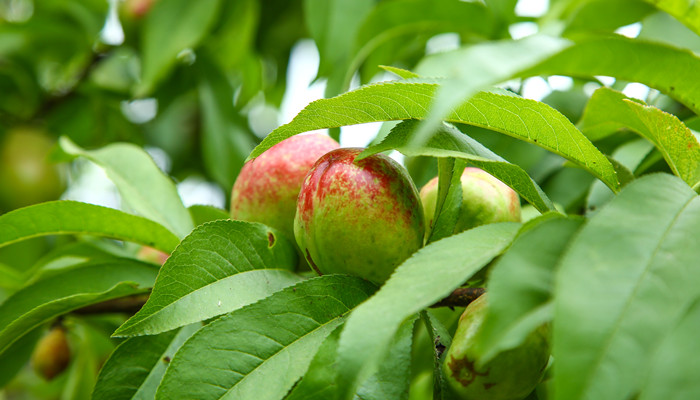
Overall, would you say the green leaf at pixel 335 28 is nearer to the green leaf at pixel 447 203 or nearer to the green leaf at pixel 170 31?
the green leaf at pixel 170 31

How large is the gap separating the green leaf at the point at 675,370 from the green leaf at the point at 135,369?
638 millimetres

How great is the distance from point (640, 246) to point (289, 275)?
1.54ft

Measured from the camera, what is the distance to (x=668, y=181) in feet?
1.88

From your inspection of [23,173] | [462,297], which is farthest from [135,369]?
[23,173]

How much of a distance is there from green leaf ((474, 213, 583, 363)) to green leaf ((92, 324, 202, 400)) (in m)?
0.54

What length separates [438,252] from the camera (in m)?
0.58

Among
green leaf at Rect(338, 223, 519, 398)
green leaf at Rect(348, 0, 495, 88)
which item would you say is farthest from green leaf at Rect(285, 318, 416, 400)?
green leaf at Rect(348, 0, 495, 88)

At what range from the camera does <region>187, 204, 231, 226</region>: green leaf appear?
114 centimetres

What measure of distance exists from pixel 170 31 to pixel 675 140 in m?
1.45

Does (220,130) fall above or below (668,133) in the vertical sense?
below

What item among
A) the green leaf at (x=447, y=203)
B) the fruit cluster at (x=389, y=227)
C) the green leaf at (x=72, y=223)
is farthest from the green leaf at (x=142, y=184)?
the green leaf at (x=447, y=203)

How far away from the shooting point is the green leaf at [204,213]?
1.14m

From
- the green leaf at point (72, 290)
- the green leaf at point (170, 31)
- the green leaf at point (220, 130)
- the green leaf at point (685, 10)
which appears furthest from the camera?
the green leaf at point (220, 130)

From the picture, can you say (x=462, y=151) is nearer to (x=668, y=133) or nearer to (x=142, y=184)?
(x=668, y=133)
